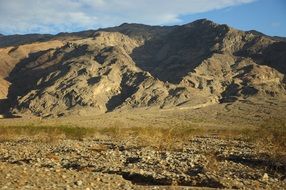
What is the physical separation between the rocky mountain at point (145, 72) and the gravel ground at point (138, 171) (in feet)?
267

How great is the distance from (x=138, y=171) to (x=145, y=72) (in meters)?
105

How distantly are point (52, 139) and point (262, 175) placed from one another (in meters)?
16.9

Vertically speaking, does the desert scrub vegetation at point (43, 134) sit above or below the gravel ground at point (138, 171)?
below

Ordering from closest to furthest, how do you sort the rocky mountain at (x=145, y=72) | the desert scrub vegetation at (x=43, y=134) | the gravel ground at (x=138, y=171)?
the gravel ground at (x=138, y=171) → the desert scrub vegetation at (x=43, y=134) → the rocky mountain at (x=145, y=72)

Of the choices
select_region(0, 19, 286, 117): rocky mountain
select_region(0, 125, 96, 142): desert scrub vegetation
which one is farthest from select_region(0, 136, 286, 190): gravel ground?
select_region(0, 19, 286, 117): rocky mountain

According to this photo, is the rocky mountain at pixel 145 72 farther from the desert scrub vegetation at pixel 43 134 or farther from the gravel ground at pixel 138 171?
the gravel ground at pixel 138 171

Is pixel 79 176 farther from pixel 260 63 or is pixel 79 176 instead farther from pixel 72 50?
pixel 72 50

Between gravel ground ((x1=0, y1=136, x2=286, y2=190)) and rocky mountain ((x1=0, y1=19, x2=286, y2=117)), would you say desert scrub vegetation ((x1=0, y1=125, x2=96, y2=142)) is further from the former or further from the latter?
rocky mountain ((x1=0, y1=19, x2=286, y2=117))

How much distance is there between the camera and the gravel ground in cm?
1397

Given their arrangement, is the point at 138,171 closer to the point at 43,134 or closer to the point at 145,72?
the point at 43,134

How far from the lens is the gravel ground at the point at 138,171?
45.8 ft

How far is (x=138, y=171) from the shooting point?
16031 millimetres

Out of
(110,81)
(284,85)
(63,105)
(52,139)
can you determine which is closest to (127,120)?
(63,105)

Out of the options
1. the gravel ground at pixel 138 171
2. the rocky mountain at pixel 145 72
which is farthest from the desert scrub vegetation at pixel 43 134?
the rocky mountain at pixel 145 72
